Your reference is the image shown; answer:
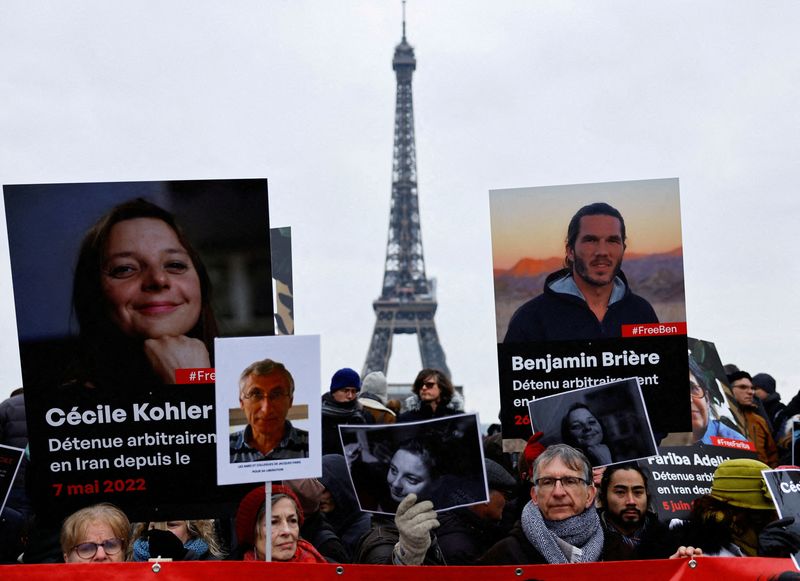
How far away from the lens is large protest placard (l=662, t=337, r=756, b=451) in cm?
811

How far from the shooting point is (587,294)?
22.9ft

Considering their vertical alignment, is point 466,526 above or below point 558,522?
below

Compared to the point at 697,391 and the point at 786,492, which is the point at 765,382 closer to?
the point at 697,391

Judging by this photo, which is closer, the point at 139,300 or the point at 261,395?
the point at 261,395

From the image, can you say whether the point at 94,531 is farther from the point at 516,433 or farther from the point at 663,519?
the point at 663,519

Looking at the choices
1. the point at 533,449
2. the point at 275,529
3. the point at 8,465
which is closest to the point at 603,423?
the point at 533,449

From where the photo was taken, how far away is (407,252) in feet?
252

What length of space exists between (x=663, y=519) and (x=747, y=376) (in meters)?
2.50

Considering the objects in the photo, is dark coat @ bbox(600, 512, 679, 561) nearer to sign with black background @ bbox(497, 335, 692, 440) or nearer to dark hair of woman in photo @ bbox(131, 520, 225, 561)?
sign with black background @ bbox(497, 335, 692, 440)

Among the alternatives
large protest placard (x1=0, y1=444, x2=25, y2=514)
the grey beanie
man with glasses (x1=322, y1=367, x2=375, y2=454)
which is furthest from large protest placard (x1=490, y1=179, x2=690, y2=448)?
the grey beanie

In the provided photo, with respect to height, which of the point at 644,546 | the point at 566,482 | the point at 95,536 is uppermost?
the point at 566,482

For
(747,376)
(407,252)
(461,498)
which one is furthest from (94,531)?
(407,252)

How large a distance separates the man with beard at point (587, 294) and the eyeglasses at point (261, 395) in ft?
5.97

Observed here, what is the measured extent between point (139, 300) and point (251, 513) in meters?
1.21
